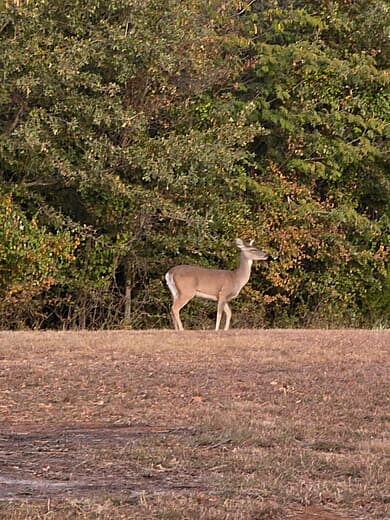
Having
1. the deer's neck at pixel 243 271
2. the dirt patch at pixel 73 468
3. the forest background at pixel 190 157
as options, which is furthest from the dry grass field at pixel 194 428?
the forest background at pixel 190 157

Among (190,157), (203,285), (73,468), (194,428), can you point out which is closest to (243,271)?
(203,285)

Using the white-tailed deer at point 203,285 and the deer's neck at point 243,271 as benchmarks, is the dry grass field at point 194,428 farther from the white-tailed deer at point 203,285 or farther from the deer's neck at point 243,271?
the deer's neck at point 243,271

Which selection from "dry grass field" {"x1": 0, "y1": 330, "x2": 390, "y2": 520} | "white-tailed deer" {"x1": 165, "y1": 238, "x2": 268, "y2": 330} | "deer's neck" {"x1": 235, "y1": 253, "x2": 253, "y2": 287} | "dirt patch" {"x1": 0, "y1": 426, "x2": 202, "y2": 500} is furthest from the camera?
"deer's neck" {"x1": 235, "y1": 253, "x2": 253, "y2": 287}

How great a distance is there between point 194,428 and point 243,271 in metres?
10.3

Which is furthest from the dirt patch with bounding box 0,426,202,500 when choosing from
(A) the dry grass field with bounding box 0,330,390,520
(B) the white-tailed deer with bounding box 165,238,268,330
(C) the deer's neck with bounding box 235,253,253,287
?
(C) the deer's neck with bounding box 235,253,253,287

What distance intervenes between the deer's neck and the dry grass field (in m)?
3.92

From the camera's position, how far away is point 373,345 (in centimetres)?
1455

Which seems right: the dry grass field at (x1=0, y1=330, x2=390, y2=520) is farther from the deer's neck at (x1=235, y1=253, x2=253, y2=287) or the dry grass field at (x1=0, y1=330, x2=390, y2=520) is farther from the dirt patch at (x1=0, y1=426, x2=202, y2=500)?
the deer's neck at (x1=235, y1=253, x2=253, y2=287)

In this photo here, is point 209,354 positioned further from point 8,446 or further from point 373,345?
point 8,446

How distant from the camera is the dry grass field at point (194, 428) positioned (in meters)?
6.45

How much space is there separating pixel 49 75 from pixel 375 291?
9.71 meters

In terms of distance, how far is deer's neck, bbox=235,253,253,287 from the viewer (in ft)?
62.5

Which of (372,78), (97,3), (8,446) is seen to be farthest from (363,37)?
(8,446)

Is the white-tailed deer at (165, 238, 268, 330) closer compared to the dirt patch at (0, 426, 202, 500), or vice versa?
the dirt patch at (0, 426, 202, 500)
